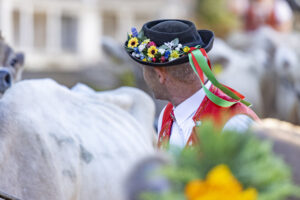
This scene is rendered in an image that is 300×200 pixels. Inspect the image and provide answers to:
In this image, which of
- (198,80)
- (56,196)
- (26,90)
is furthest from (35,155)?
(198,80)

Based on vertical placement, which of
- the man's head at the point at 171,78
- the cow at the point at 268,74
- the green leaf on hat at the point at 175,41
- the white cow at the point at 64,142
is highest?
the green leaf on hat at the point at 175,41

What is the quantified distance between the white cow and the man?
13.5 inches

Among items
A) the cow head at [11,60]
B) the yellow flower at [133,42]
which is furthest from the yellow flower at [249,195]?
the cow head at [11,60]

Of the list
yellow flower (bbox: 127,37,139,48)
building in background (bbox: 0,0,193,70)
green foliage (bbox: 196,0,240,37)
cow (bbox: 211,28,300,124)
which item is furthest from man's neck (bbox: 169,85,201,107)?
building in background (bbox: 0,0,193,70)

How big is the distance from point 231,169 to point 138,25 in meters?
27.6

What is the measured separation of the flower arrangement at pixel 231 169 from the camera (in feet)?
4.75

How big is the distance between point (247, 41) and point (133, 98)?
16.9ft

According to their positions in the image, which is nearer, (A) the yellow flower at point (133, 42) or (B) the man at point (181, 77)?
(B) the man at point (181, 77)

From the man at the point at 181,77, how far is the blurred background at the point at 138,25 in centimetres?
412

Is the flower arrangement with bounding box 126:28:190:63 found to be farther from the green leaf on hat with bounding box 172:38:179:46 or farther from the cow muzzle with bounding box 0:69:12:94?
the cow muzzle with bounding box 0:69:12:94

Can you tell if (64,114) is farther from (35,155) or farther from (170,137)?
(170,137)

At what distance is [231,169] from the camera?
147cm

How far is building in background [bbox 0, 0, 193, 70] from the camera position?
85.5ft

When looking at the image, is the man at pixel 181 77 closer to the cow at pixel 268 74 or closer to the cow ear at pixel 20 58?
the cow ear at pixel 20 58
